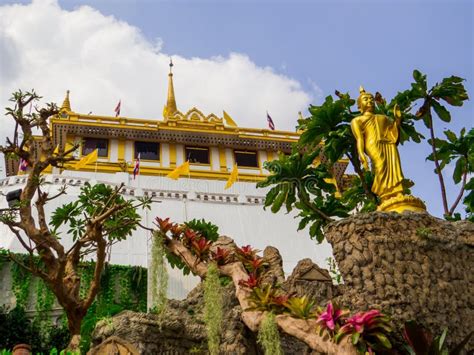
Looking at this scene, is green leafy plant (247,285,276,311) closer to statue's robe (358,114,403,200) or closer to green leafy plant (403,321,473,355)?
green leafy plant (403,321,473,355)

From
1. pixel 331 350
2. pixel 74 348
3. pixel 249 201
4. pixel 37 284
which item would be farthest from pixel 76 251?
pixel 249 201

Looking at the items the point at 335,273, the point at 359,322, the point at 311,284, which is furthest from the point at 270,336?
the point at 335,273

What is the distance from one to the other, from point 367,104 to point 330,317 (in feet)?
15.7

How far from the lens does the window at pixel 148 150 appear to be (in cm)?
2780

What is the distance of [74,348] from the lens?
32.8ft

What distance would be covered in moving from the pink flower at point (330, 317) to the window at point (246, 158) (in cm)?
2161

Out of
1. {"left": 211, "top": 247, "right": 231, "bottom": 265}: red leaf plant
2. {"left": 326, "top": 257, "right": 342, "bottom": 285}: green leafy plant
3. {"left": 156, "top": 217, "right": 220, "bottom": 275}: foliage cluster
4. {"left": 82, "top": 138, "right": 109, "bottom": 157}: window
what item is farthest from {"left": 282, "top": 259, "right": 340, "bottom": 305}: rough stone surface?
{"left": 82, "top": 138, "right": 109, "bottom": 157}: window

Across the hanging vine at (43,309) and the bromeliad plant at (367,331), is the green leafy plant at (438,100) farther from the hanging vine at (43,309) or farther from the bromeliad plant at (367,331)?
the hanging vine at (43,309)

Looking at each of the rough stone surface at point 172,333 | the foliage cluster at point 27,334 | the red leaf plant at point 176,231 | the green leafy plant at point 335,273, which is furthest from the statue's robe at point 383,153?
the foliage cluster at point 27,334

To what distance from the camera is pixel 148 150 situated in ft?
91.9

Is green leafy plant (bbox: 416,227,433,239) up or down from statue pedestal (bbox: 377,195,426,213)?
down

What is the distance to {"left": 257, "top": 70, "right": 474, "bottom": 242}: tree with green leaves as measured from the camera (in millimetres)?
11500

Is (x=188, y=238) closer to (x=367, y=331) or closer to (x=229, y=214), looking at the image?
(x=367, y=331)

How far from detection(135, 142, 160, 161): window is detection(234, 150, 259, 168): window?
12.2 ft
